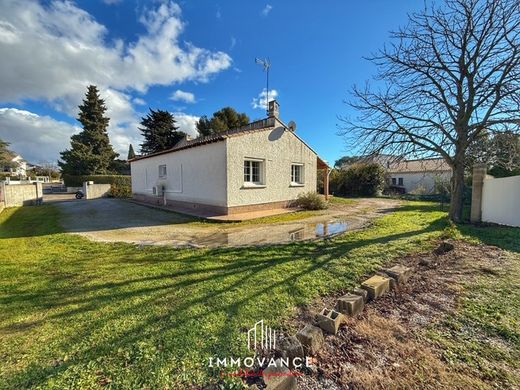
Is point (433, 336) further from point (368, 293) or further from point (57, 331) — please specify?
point (57, 331)

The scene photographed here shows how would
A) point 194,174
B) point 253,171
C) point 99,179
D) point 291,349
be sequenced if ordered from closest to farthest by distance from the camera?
point 291,349
point 253,171
point 194,174
point 99,179

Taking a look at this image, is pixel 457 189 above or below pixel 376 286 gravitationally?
above

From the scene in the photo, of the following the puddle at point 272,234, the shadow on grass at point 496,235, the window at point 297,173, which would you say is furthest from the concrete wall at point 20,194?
the shadow on grass at point 496,235

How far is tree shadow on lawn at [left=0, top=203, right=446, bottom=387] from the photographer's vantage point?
2.42 meters

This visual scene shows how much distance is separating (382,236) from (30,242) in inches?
428

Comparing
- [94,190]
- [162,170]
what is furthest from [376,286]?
[94,190]

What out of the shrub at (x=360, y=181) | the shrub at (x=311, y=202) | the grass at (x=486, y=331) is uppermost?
the shrub at (x=360, y=181)

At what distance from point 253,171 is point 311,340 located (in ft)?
35.5

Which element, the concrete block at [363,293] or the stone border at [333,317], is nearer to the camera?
the stone border at [333,317]

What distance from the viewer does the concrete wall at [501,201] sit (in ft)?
26.5
